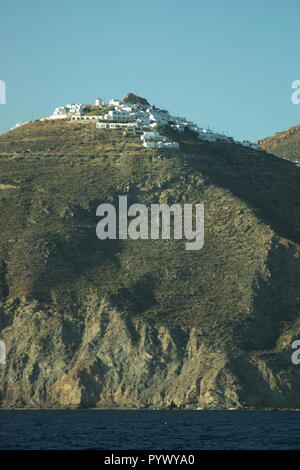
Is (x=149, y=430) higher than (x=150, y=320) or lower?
lower

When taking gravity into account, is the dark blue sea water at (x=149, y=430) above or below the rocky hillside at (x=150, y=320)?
below

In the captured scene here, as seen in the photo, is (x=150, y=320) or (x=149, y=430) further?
(x=150, y=320)

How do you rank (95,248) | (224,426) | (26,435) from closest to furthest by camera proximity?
(26,435) < (224,426) < (95,248)

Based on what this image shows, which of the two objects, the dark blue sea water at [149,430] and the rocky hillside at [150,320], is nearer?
the dark blue sea water at [149,430]

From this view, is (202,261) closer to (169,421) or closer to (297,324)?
(297,324)

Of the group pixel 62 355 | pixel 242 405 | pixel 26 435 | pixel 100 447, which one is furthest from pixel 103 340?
pixel 100 447
